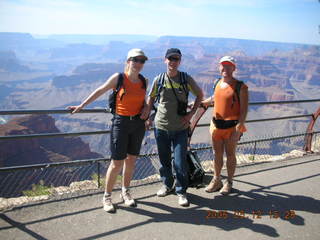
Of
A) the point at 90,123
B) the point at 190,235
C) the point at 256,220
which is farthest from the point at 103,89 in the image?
the point at 90,123

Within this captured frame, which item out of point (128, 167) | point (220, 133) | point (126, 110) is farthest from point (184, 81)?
point (128, 167)

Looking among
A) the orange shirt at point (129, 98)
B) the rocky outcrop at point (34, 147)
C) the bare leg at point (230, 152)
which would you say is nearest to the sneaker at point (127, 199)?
the orange shirt at point (129, 98)

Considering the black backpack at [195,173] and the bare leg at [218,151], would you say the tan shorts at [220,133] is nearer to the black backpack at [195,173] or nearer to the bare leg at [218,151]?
the bare leg at [218,151]

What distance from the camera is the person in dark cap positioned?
3.82 metres

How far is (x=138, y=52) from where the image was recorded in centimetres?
356

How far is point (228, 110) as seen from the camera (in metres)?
4.02

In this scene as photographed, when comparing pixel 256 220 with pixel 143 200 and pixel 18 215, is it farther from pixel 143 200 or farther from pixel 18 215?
pixel 18 215

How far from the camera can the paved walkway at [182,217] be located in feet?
11.0

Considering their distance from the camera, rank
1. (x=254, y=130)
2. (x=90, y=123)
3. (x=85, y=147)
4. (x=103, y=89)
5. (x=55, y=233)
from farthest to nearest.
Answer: (x=90, y=123)
(x=254, y=130)
(x=85, y=147)
(x=103, y=89)
(x=55, y=233)

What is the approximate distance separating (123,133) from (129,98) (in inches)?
18.0

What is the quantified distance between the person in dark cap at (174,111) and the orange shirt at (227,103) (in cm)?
28

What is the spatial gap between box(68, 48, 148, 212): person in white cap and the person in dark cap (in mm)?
185

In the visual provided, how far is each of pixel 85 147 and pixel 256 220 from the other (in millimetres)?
69511
